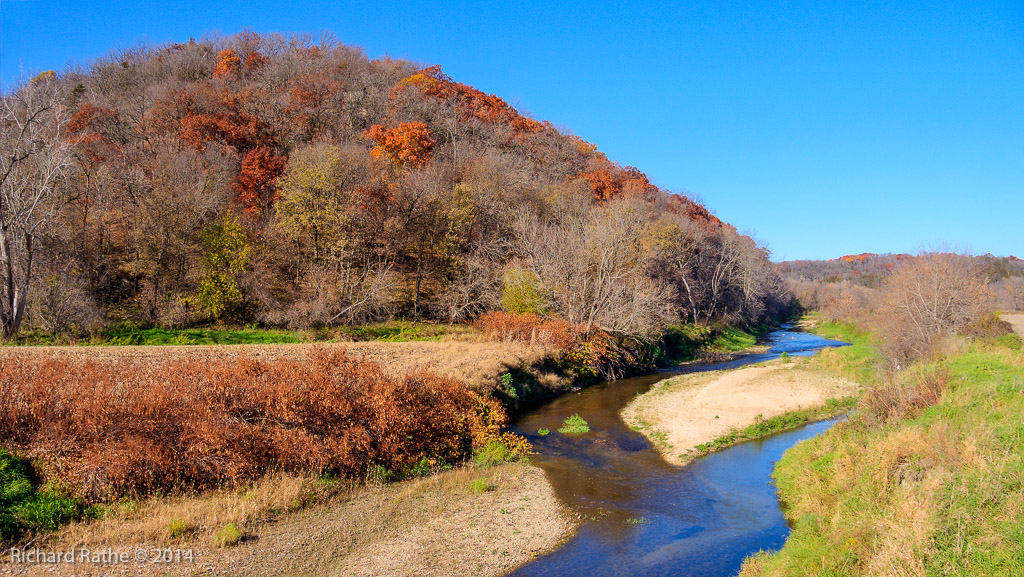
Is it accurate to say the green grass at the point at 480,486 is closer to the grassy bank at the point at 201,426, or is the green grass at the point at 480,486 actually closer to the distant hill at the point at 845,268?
the grassy bank at the point at 201,426

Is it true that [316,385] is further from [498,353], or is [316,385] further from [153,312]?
[153,312]

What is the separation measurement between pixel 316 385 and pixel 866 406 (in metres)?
16.3

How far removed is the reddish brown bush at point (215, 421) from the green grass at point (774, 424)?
7766 millimetres

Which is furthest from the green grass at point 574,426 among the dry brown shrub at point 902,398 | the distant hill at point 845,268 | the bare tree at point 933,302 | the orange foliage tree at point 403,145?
the distant hill at point 845,268

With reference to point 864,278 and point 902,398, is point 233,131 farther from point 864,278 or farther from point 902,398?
point 864,278

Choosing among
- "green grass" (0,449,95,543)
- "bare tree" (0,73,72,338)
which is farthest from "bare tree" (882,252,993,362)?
"bare tree" (0,73,72,338)

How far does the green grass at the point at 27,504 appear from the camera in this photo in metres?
9.48

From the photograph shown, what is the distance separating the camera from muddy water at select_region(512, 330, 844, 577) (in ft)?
35.0

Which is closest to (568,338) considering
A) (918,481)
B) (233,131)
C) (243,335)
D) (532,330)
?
(532,330)

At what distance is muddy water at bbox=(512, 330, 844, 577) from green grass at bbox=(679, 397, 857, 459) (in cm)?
41

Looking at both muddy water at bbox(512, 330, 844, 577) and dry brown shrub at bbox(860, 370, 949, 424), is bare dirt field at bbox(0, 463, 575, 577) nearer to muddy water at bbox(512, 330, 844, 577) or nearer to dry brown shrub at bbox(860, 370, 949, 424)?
muddy water at bbox(512, 330, 844, 577)

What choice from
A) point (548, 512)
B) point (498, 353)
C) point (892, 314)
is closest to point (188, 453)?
point (548, 512)

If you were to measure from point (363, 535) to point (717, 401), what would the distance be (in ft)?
58.6

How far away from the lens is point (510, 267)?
1467 inches
